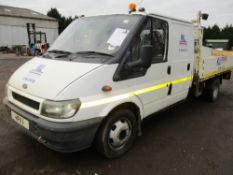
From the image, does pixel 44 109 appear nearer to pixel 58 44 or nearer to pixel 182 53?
pixel 58 44

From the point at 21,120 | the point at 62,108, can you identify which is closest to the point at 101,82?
the point at 62,108

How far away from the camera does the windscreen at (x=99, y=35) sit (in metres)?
2.82

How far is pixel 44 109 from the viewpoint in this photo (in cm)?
235

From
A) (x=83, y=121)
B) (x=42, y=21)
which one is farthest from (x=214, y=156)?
(x=42, y=21)

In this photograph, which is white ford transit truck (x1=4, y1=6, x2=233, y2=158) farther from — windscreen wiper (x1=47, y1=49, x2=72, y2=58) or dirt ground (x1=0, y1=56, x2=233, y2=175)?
dirt ground (x1=0, y1=56, x2=233, y2=175)

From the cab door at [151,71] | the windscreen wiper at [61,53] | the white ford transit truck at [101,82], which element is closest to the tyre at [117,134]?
the white ford transit truck at [101,82]

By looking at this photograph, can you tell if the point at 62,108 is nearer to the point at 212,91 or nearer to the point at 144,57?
the point at 144,57

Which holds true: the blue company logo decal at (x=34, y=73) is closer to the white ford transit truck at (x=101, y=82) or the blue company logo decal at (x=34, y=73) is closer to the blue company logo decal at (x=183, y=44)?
the white ford transit truck at (x=101, y=82)

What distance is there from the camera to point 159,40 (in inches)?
130

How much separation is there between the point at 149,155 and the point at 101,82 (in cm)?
142

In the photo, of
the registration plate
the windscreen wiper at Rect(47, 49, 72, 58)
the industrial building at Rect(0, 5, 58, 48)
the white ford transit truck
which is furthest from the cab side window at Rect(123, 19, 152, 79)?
the industrial building at Rect(0, 5, 58, 48)

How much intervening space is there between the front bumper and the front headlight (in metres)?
0.09

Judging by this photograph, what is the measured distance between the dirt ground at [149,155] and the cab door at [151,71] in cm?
63

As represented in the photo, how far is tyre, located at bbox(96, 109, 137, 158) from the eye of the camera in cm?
269
